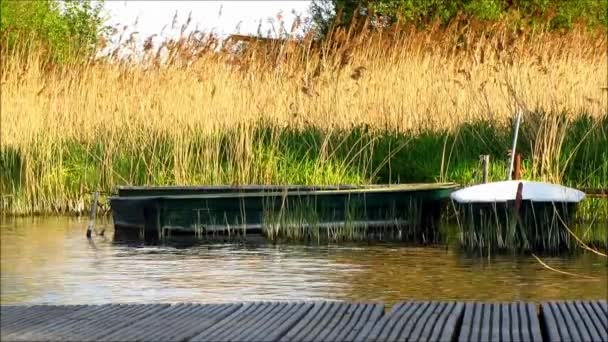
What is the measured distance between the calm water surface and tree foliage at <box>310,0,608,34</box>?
19148 millimetres

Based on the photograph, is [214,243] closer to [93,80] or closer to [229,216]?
[229,216]

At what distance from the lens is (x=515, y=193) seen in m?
13.0

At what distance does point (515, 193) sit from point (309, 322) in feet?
20.0

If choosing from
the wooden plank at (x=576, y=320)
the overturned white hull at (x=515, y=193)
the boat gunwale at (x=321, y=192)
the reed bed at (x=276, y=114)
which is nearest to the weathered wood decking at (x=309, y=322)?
the wooden plank at (x=576, y=320)

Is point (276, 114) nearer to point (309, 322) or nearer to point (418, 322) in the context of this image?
point (309, 322)

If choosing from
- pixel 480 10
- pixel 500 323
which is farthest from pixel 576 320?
pixel 480 10

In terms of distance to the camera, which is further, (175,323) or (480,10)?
(480,10)

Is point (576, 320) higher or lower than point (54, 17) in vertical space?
lower

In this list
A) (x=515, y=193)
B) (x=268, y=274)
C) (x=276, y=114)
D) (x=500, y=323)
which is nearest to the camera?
(x=500, y=323)

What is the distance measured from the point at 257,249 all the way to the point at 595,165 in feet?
14.0

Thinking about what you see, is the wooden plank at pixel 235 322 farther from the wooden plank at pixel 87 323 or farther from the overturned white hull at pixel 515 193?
the overturned white hull at pixel 515 193

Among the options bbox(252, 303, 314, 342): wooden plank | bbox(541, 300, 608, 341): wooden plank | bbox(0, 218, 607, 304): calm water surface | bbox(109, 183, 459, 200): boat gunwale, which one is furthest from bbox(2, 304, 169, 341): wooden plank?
bbox(109, 183, 459, 200): boat gunwale

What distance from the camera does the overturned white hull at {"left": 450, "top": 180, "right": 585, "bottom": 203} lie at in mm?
12758

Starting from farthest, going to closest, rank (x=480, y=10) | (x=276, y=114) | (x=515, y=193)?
(x=480, y=10) < (x=276, y=114) < (x=515, y=193)
